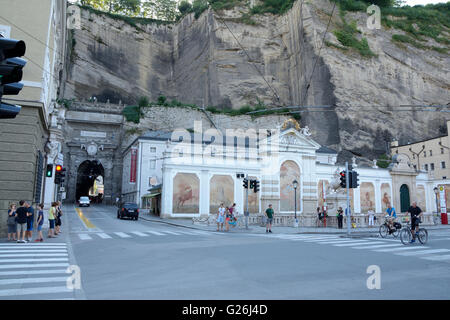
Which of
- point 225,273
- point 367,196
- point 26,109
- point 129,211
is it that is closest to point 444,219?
point 367,196

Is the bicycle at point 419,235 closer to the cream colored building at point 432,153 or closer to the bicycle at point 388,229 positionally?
the bicycle at point 388,229

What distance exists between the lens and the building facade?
111 ft

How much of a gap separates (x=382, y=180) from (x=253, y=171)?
1702cm

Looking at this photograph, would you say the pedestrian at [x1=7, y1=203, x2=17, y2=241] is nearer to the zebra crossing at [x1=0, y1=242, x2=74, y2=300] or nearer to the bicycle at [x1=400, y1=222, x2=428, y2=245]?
the zebra crossing at [x1=0, y1=242, x2=74, y2=300]

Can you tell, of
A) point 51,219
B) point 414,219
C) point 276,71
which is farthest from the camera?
point 276,71

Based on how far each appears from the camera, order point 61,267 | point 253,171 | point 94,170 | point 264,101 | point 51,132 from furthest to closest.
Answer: point 94,170
point 264,101
point 253,171
point 51,132
point 61,267

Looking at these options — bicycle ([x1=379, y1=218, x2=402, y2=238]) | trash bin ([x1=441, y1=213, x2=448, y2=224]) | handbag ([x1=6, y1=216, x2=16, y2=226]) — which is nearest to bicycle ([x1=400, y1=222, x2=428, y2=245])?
bicycle ([x1=379, y1=218, x2=402, y2=238])

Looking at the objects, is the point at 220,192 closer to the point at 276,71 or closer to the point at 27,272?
the point at 27,272

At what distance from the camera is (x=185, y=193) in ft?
111

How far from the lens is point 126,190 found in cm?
5572

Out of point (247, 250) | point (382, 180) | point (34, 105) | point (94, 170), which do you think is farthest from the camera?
point (94, 170)

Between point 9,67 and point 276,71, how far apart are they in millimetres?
67613

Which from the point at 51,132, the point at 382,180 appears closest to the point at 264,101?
the point at 382,180
